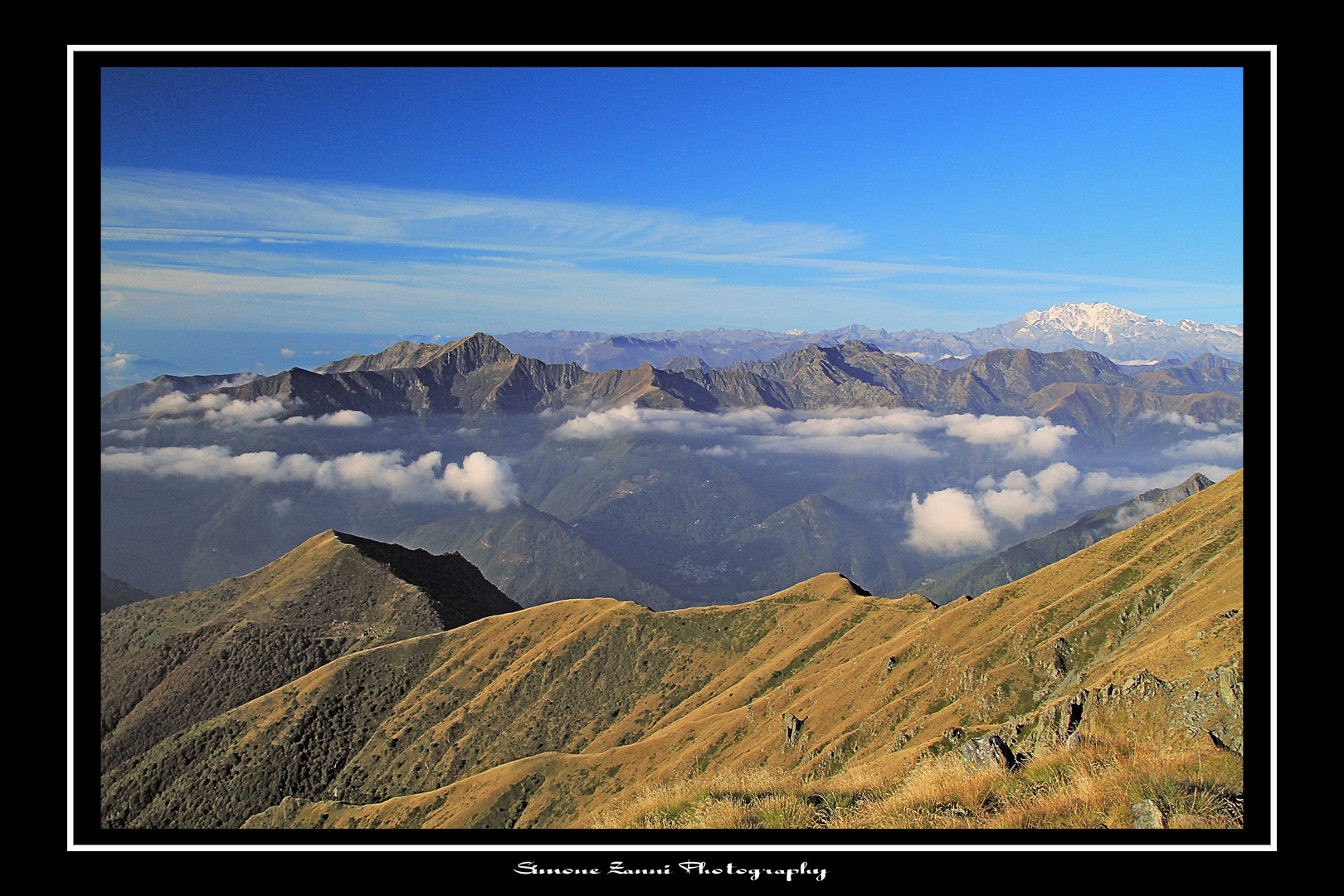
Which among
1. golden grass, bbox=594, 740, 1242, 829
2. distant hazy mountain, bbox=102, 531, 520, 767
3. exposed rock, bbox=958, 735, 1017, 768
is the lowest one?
distant hazy mountain, bbox=102, 531, 520, 767

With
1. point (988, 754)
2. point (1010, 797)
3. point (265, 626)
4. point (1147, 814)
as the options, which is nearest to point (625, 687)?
point (265, 626)

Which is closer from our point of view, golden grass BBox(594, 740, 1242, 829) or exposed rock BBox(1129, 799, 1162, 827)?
exposed rock BBox(1129, 799, 1162, 827)

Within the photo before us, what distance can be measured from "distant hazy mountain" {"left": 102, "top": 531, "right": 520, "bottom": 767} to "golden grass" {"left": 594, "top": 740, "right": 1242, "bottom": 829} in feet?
444

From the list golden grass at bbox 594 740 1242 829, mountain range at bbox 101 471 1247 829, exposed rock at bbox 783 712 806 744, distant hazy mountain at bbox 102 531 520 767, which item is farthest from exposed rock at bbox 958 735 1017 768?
distant hazy mountain at bbox 102 531 520 767

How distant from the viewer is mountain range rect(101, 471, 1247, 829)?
125 ft

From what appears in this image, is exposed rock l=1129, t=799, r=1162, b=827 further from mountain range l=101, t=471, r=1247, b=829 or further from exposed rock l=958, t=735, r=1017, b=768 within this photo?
exposed rock l=958, t=735, r=1017, b=768

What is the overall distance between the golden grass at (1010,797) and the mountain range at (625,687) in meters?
0.19

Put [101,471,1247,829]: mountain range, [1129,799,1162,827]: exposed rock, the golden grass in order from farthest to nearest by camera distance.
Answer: [101,471,1247,829]: mountain range < the golden grass < [1129,799,1162,827]: exposed rock

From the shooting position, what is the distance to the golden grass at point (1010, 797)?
357 inches

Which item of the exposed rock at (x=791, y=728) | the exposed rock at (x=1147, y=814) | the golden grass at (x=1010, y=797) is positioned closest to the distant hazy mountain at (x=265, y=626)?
the exposed rock at (x=791, y=728)
